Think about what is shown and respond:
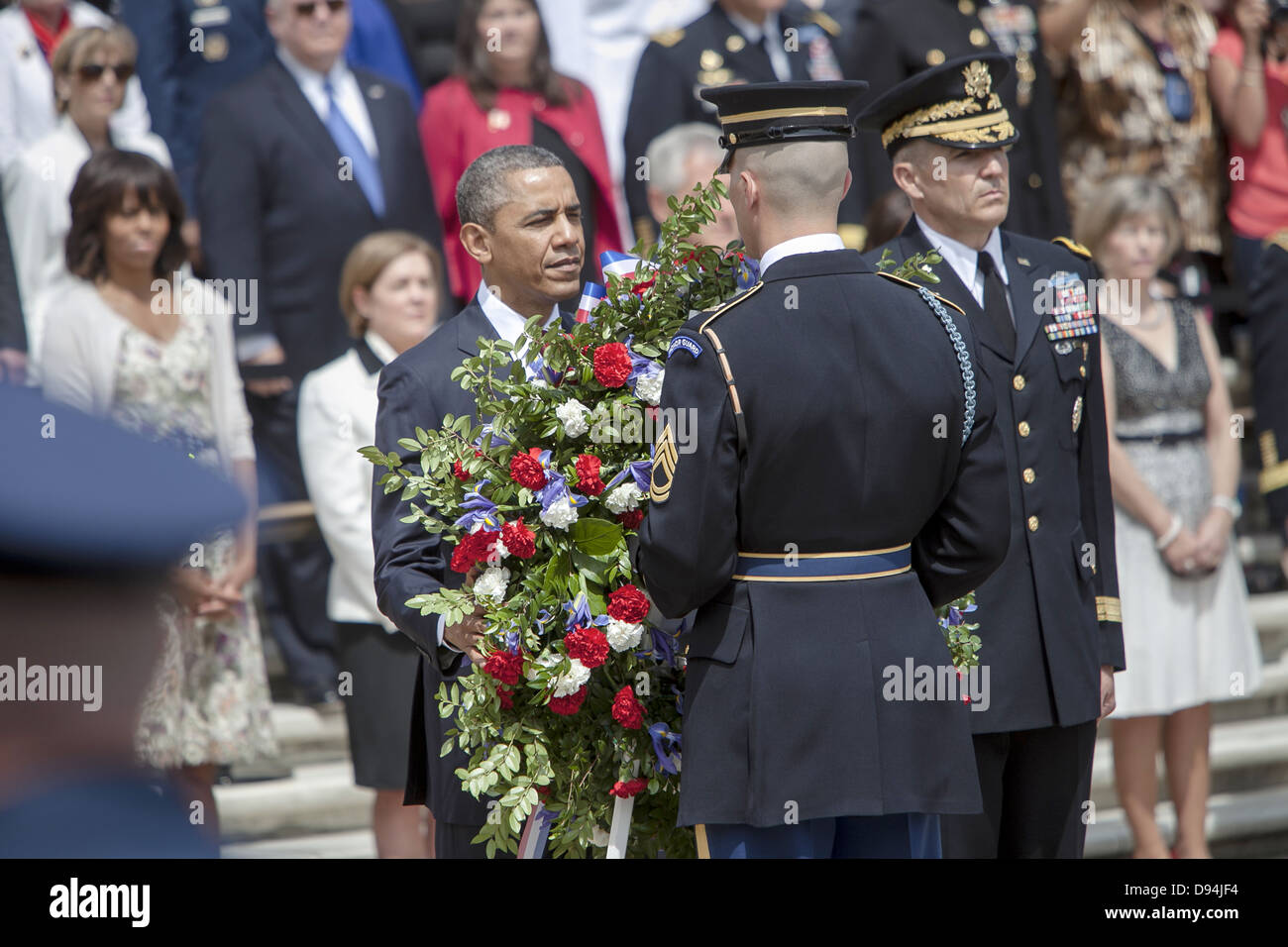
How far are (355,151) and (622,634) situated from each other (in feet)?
11.4

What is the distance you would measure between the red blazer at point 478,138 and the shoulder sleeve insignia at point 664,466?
10.9 feet

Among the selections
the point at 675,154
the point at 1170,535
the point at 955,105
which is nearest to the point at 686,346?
the point at 955,105

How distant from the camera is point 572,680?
9.33 feet

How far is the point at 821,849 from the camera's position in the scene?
9.27ft

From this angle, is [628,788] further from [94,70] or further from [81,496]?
[94,70]

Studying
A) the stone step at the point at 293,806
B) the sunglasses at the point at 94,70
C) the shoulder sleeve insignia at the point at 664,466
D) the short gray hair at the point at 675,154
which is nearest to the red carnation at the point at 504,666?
the shoulder sleeve insignia at the point at 664,466

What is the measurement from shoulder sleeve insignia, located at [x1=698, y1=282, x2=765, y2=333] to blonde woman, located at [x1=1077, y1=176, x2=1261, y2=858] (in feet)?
9.19

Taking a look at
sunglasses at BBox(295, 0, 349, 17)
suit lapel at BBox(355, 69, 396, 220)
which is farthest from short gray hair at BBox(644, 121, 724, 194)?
sunglasses at BBox(295, 0, 349, 17)

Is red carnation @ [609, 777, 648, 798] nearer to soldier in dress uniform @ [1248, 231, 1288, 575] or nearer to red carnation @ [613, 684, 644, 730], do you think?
red carnation @ [613, 684, 644, 730]

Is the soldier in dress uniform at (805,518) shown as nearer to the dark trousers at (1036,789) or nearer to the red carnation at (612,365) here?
the red carnation at (612,365)

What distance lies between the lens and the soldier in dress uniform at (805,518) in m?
2.68

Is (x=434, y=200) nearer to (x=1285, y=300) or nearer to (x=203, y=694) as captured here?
(x=203, y=694)

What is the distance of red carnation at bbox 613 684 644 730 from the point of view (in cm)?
291

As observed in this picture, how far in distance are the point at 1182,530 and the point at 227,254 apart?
3444 mm
